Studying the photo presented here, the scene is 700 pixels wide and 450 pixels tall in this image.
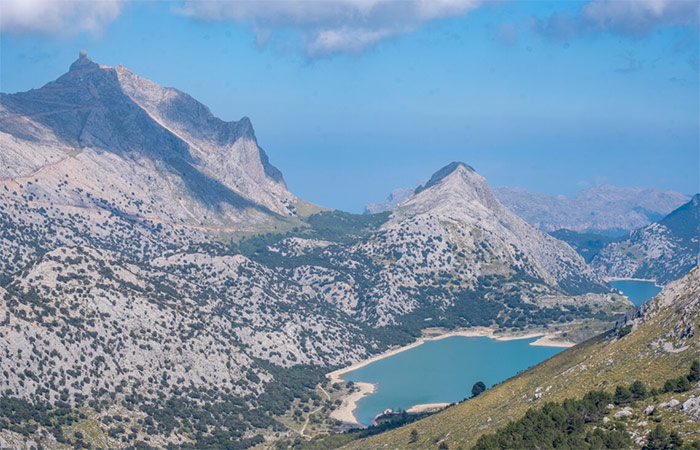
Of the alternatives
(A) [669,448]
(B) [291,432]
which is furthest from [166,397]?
(A) [669,448]

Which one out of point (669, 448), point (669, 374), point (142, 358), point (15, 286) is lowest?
point (669, 448)

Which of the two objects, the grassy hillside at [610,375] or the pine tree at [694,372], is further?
the grassy hillside at [610,375]

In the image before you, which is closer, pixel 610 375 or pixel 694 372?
pixel 694 372

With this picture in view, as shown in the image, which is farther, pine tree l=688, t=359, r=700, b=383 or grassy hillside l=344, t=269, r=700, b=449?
grassy hillside l=344, t=269, r=700, b=449

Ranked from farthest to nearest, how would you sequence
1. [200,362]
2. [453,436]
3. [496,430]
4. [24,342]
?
[200,362]
[24,342]
[453,436]
[496,430]

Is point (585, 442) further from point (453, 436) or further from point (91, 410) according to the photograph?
point (91, 410)

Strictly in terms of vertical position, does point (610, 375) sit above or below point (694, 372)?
above

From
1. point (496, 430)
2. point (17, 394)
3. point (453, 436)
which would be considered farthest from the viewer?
point (17, 394)

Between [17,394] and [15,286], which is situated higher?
[15,286]
